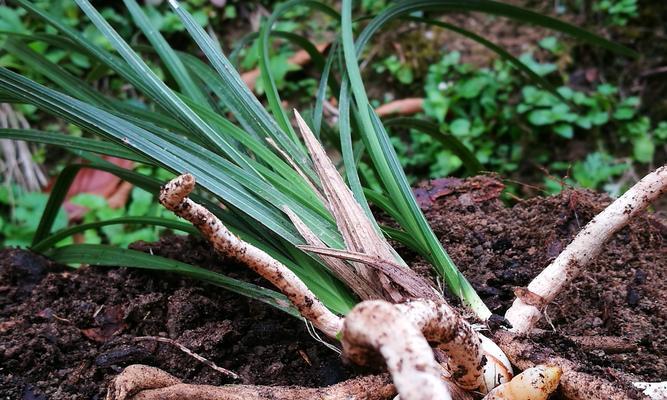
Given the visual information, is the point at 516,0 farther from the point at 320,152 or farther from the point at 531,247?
the point at 320,152

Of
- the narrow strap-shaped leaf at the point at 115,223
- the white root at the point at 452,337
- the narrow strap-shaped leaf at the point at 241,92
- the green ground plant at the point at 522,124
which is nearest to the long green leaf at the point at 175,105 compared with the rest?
the narrow strap-shaped leaf at the point at 241,92

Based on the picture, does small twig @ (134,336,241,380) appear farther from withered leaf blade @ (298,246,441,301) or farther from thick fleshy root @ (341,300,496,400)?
thick fleshy root @ (341,300,496,400)

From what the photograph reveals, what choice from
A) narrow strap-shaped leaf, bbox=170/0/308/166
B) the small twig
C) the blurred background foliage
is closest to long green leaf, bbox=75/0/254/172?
narrow strap-shaped leaf, bbox=170/0/308/166

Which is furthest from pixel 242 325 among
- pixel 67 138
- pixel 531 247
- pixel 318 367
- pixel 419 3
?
pixel 419 3

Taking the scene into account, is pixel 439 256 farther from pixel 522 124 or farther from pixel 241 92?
pixel 522 124

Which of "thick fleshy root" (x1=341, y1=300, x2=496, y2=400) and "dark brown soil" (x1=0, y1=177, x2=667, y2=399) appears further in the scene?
"dark brown soil" (x1=0, y1=177, x2=667, y2=399)

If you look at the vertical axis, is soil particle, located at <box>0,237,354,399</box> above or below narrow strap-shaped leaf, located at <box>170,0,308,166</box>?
below
